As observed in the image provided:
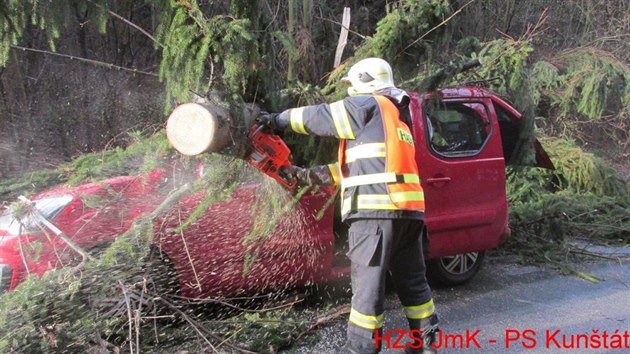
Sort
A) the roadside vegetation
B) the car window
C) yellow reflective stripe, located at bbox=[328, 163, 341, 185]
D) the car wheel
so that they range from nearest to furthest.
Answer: the roadside vegetation, yellow reflective stripe, located at bbox=[328, 163, 341, 185], the car window, the car wheel

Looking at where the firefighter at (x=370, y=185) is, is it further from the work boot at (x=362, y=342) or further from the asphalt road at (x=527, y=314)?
the asphalt road at (x=527, y=314)

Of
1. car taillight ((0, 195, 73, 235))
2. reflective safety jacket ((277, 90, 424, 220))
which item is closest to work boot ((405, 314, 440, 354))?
reflective safety jacket ((277, 90, 424, 220))

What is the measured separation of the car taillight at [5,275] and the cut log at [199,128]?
4.15 ft

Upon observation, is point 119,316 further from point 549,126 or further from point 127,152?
point 549,126

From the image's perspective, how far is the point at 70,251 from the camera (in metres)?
3.60

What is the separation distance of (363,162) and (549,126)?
8.32 metres

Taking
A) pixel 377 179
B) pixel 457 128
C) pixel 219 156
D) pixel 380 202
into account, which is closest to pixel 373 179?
pixel 377 179

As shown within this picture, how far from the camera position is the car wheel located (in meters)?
5.25

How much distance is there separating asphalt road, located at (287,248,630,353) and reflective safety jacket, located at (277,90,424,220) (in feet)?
3.97

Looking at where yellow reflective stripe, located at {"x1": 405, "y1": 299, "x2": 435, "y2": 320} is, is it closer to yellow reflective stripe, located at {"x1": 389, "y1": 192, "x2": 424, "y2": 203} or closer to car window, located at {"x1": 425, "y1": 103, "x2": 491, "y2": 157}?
yellow reflective stripe, located at {"x1": 389, "y1": 192, "x2": 424, "y2": 203}

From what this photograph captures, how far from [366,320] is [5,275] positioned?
2155 mm

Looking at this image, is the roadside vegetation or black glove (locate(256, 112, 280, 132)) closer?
the roadside vegetation

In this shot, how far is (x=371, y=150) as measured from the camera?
3.41 metres

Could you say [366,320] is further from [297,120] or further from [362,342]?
[297,120]
